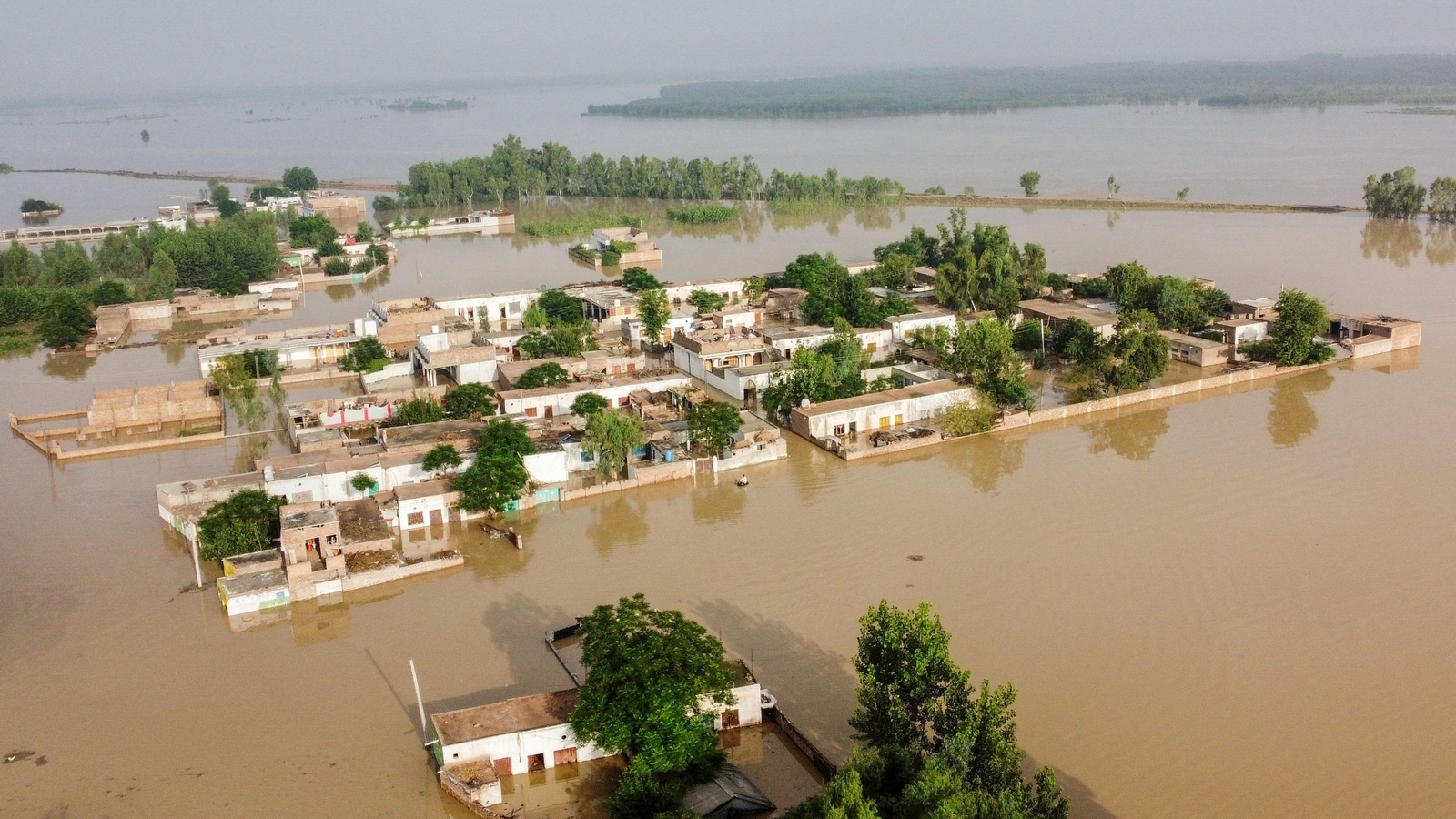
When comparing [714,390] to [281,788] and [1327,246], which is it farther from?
[1327,246]

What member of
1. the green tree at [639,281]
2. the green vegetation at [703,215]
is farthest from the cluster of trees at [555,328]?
the green vegetation at [703,215]

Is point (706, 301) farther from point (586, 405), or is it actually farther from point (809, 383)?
point (586, 405)

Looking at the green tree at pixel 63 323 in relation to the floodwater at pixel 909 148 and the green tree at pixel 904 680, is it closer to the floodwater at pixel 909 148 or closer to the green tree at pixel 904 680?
the green tree at pixel 904 680

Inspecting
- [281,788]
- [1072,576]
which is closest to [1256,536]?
[1072,576]

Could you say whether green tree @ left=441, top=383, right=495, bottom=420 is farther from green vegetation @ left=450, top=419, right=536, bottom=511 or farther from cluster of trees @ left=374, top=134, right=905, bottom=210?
cluster of trees @ left=374, top=134, right=905, bottom=210

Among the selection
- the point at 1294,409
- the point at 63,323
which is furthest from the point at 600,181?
the point at 1294,409

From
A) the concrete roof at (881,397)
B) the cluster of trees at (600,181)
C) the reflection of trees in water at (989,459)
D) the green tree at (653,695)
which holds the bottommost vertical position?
the reflection of trees in water at (989,459)
